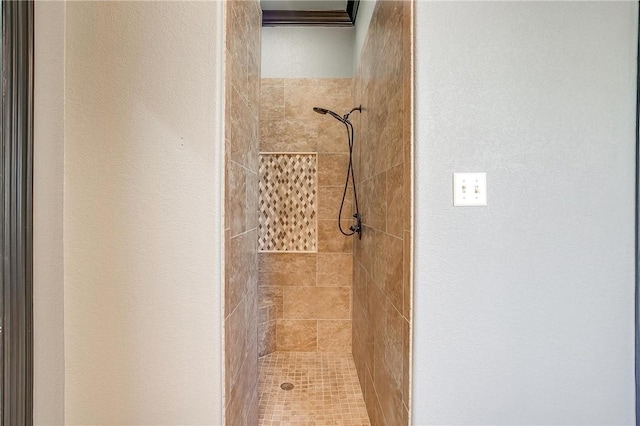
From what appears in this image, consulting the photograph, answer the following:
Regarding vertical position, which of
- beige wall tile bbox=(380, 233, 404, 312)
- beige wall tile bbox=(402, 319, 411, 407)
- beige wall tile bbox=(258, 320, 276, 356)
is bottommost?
beige wall tile bbox=(258, 320, 276, 356)

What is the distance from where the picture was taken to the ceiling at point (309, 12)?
231cm

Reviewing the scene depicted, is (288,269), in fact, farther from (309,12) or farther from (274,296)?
(309,12)

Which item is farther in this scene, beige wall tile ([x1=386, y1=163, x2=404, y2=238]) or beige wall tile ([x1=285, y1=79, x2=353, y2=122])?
beige wall tile ([x1=285, y1=79, x2=353, y2=122])

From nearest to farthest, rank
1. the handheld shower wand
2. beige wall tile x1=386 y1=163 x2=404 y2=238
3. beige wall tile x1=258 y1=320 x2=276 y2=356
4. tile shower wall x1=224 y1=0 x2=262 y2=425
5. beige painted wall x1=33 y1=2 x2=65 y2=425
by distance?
1. beige painted wall x1=33 y1=2 x2=65 y2=425
2. tile shower wall x1=224 y1=0 x2=262 y2=425
3. beige wall tile x1=386 y1=163 x2=404 y2=238
4. the handheld shower wand
5. beige wall tile x1=258 y1=320 x2=276 y2=356

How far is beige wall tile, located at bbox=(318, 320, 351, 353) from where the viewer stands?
251 centimetres

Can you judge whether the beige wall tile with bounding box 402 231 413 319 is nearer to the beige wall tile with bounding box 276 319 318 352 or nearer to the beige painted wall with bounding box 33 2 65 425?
the beige painted wall with bounding box 33 2 65 425

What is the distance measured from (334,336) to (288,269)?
0.70 m

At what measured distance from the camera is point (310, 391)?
1973 mm

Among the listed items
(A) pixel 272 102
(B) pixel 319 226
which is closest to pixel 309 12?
(A) pixel 272 102

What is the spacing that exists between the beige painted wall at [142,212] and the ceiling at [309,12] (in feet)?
5.48

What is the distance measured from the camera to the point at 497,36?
1.01 metres

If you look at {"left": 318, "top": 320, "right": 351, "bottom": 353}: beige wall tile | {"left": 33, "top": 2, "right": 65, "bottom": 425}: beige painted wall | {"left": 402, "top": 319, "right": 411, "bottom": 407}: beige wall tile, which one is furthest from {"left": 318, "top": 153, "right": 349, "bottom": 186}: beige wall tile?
{"left": 33, "top": 2, "right": 65, "bottom": 425}: beige painted wall

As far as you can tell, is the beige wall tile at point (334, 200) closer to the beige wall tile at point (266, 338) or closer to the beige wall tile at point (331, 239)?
the beige wall tile at point (331, 239)

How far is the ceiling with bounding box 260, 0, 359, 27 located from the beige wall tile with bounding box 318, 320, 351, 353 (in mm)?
2555
